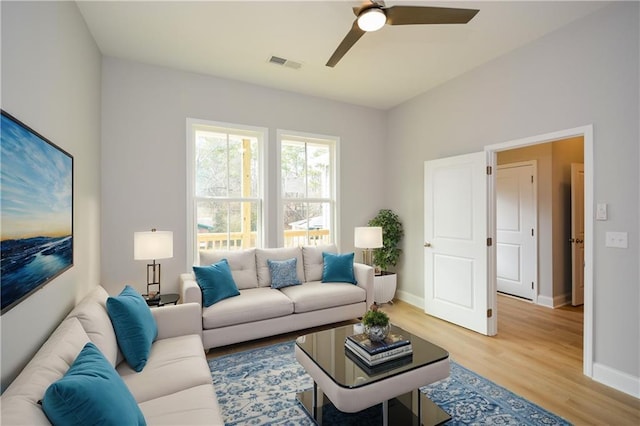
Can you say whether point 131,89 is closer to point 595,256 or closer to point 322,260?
point 322,260

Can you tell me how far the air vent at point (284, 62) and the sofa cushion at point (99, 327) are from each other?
2.84 m

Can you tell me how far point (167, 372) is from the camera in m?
1.82

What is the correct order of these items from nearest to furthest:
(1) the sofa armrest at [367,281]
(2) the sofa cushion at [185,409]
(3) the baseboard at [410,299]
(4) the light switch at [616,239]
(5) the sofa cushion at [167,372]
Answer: (2) the sofa cushion at [185,409], (5) the sofa cushion at [167,372], (4) the light switch at [616,239], (1) the sofa armrest at [367,281], (3) the baseboard at [410,299]

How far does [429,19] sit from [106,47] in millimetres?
3128

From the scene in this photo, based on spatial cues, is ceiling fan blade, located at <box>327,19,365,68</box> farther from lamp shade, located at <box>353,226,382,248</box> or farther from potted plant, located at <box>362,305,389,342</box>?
lamp shade, located at <box>353,226,382,248</box>

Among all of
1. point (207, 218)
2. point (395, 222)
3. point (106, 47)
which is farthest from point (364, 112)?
point (106, 47)

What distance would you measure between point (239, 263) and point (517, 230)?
4.28m

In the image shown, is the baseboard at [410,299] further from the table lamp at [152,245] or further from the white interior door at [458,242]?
the table lamp at [152,245]

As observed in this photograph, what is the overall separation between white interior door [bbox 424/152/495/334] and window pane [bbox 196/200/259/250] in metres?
2.42

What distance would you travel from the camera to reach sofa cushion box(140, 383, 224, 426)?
140cm

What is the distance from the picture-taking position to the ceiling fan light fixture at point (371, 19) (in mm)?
2033

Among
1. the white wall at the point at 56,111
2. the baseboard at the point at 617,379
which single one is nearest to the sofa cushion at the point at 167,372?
the white wall at the point at 56,111

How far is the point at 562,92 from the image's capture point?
285 cm

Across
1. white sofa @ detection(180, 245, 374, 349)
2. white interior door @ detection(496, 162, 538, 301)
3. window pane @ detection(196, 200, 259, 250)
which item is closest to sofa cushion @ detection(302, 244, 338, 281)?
white sofa @ detection(180, 245, 374, 349)
